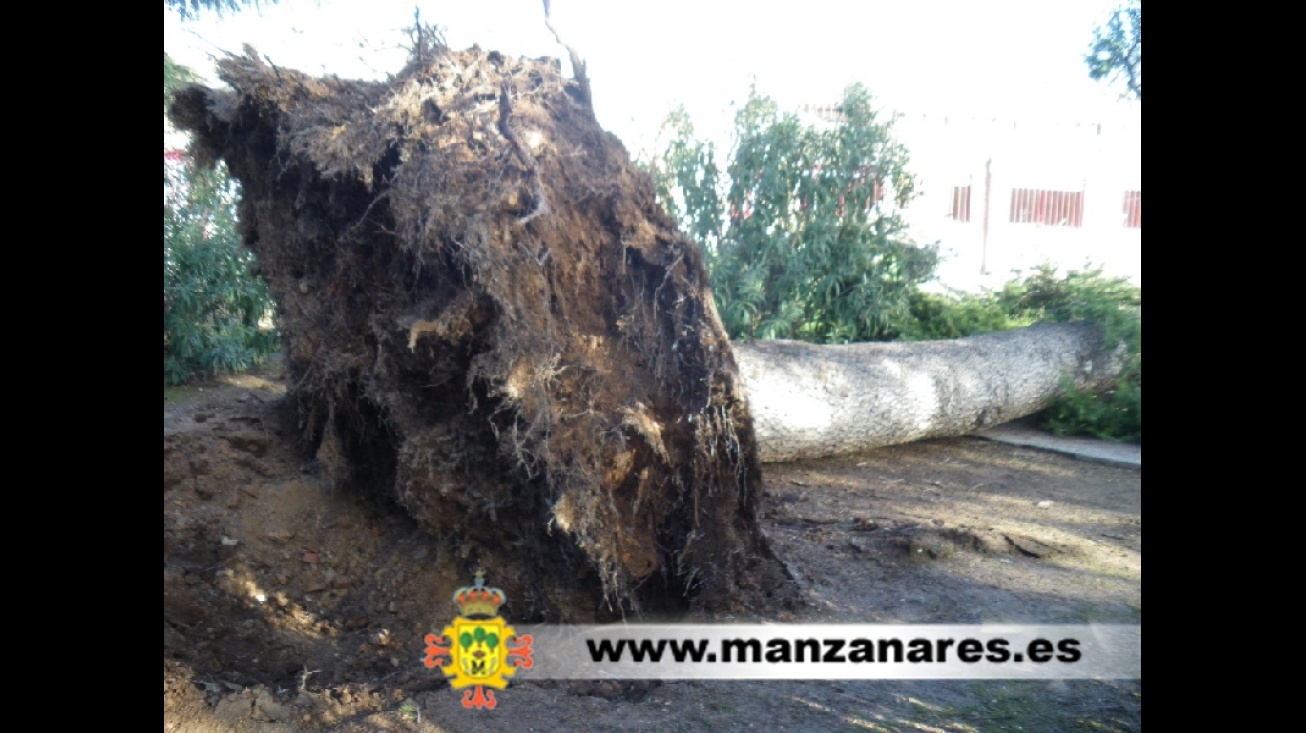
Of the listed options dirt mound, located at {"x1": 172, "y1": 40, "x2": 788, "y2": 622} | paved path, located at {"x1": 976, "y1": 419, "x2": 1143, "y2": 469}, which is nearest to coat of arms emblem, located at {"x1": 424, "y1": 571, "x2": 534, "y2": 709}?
dirt mound, located at {"x1": 172, "y1": 40, "x2": 788, "y2": 622}

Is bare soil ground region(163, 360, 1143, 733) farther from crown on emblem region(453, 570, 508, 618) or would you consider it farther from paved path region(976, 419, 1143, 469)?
paved path region(976, 419, 1143, 469)

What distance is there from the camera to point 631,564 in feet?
11.0

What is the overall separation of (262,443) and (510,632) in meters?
1.97

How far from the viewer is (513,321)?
3.05 meters

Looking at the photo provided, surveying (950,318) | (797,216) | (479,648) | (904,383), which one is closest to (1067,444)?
(904,383)

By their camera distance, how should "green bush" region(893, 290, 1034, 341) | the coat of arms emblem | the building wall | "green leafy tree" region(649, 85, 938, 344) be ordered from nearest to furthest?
the coat of arms emblem → "green leafy tree" region(649, 85, 938, 344) → "green bush" region(893, 290, 1034, 341) → the building wall

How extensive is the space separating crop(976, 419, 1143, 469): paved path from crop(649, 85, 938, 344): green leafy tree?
160 centimetres

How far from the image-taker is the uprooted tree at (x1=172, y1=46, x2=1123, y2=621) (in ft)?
10.2

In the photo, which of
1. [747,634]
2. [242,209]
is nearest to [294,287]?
[242,209]

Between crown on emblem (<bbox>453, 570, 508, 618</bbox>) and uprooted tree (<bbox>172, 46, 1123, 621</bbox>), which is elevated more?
uprooted tree (<bbox>172, 46, 1123, 621</bbox>)

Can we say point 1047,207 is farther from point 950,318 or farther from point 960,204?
point 950,318

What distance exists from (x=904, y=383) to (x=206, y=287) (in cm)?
540

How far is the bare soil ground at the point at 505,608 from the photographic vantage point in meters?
2.80

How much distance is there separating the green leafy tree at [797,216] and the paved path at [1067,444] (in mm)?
1598
